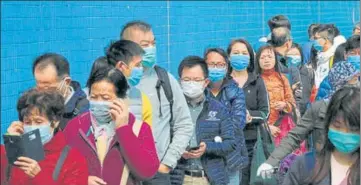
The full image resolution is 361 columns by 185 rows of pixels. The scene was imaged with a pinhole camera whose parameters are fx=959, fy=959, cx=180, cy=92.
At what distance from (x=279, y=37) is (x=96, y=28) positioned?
2.70 metres

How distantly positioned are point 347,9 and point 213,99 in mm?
10871

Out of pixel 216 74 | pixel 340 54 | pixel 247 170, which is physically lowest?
pixel 247 170

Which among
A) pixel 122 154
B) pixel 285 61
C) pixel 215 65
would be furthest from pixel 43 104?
pixel 285 61

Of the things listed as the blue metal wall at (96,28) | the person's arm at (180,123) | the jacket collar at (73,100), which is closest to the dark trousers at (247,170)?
the blue metal wall at (96,28)

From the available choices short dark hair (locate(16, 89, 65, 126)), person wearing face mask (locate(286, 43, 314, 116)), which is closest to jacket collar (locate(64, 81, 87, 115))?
short dark hair (locate(16, 89, 65, 126))

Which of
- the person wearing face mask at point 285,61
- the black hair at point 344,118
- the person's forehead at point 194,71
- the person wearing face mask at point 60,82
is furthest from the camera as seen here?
the person wearing face mask at point 285,61

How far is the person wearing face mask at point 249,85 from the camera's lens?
27.5 feet

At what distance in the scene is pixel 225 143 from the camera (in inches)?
282

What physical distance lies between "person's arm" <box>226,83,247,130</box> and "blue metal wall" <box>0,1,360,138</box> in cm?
159

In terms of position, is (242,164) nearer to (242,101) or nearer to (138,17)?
(242,101)

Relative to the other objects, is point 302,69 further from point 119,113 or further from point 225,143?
point 119,113

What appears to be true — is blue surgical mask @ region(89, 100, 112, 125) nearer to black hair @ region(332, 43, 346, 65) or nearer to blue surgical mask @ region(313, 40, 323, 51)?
black hair @ region(332, 43, 346, 65)

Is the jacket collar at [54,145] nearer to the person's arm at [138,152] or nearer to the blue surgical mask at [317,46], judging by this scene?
the person's arm at [138,152]

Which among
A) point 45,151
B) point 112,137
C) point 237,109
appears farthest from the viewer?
point 237,109
